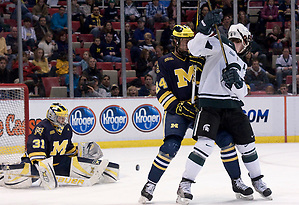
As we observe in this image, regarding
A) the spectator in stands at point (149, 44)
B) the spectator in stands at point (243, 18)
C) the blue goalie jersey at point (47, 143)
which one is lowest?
the blue goalie jersey at point (47, 143)

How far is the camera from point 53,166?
4.56 meters

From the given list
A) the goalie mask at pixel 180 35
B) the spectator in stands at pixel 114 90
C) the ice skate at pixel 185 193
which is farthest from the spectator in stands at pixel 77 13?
the ice skate at pixel 185 193

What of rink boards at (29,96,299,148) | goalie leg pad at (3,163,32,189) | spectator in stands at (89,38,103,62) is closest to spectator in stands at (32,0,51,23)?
spectator in stands at (89,38,103,62)

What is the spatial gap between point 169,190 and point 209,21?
151 centimetres

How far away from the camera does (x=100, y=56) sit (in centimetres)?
812

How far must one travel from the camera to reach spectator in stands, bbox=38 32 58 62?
7738mm

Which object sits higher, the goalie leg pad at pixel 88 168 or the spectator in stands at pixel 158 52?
the spectator in stands at pixel 158 52

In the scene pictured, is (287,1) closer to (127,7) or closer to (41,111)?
(127,7)

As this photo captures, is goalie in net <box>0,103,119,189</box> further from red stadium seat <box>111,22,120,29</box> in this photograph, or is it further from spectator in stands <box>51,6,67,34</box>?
red stadium seat <box>111,22,120,29</box>

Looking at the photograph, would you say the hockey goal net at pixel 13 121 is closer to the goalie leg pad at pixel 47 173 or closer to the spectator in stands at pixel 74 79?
the goalie leg pad at pixel 47 173

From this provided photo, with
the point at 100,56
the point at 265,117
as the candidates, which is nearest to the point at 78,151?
the point at 100,56

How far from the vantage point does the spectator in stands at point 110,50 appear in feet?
26.5

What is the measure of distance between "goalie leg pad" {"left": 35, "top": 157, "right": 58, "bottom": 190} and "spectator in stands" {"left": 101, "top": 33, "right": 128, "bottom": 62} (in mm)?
3784

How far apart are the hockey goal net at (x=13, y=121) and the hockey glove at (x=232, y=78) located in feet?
8.40
